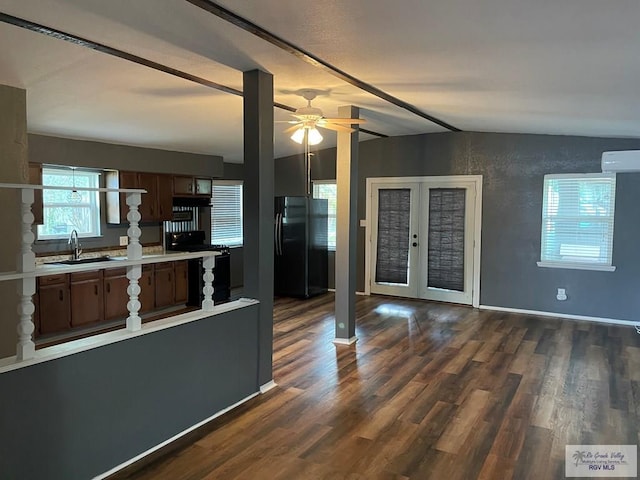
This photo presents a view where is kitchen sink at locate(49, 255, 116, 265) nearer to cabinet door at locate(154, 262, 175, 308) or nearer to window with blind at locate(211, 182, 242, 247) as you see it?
cabinet door at locate(154, 262, 175, 308)

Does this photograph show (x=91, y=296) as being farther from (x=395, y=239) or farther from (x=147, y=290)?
(x=395, y=239)

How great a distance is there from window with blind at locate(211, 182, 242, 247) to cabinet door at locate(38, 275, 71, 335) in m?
2.90

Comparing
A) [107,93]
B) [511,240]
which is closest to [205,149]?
[107,93]

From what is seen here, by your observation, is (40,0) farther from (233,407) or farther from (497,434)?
(497,434)

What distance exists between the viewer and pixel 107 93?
155 inches

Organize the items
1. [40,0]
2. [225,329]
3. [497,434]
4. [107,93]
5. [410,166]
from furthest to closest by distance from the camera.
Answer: [410,166] < [107,93] < [225,329] < [497,434] < [40,0]

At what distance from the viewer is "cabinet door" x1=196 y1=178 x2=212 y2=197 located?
7016 mm

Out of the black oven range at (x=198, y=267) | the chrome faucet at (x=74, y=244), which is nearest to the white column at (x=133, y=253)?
the chrome faucet at (x=74, y=244)

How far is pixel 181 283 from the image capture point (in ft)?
21.6

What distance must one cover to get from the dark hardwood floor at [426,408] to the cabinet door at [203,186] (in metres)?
2.69

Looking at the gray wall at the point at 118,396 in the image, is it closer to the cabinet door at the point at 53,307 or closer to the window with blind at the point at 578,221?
the cabinet door at the point at 53,307

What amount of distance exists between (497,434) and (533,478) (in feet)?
1.61

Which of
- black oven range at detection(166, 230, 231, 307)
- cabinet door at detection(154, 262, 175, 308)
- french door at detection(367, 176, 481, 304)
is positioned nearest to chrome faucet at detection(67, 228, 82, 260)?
cabinet door at detection(154, 262, 175, 308)

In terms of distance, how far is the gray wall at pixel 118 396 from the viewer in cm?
217
